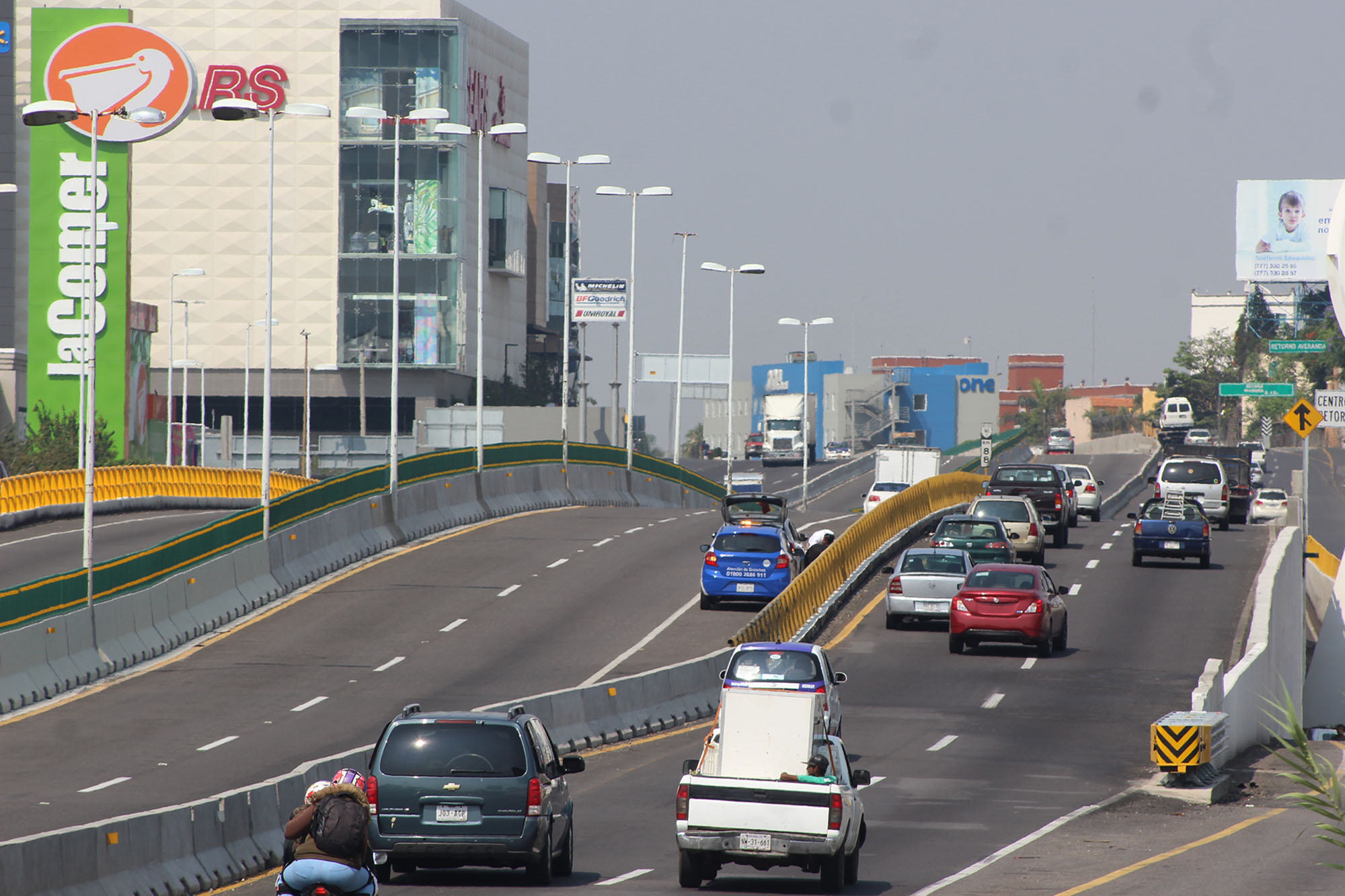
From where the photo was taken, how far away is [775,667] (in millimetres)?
22484

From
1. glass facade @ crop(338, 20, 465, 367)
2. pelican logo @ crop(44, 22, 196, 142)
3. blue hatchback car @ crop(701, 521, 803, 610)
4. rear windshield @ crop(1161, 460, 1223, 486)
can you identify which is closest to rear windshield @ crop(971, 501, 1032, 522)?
blue hatchback car @ crop(701, 521, 803, 610)

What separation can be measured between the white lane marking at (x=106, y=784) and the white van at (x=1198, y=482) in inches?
1453

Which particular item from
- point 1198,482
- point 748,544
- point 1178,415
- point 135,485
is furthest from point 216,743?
point 1178,415

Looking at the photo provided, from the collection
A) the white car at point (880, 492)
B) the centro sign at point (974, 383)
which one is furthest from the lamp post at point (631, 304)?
the centro sign at point (974, 383)

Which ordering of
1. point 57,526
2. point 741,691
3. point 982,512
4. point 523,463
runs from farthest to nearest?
point 523,463 < point 57,526 < point 982,512 < point 741,691

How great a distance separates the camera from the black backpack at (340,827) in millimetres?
8352

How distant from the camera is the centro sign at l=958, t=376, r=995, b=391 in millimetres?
173375

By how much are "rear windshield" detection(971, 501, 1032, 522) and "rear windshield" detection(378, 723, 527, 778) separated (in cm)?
2975

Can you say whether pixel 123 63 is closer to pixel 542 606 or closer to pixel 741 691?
pixel 542 606

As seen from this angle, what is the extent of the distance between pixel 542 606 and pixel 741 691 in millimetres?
20109

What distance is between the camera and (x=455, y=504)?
158 feet

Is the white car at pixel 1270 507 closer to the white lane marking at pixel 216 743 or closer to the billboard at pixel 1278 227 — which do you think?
the billboard at pixel 1278 227

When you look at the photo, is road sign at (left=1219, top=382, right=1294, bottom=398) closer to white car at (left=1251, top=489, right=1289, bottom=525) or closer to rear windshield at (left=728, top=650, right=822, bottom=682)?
white car at (left=1251, top=489, right=1289, bottom=525)

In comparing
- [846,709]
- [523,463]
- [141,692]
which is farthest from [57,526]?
[846,709]
